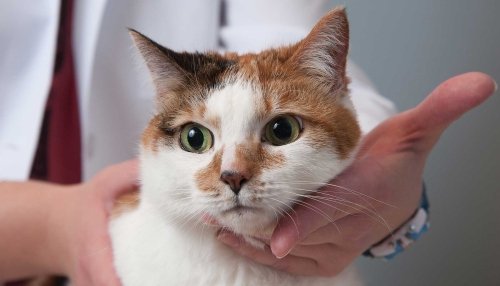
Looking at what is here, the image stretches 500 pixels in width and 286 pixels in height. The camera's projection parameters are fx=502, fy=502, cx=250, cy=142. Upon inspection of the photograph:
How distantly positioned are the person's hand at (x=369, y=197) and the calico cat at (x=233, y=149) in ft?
0.08

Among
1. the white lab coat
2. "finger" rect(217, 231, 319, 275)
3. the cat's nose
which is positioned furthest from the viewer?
the white lab coat

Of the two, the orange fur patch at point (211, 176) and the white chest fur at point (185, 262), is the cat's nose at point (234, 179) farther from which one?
the white chest fur at point (185, 262)

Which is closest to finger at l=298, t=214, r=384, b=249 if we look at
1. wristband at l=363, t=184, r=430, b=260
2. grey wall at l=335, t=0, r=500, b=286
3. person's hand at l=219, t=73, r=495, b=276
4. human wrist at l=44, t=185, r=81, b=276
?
person's hand at l=219, t=73, r=495, b=276

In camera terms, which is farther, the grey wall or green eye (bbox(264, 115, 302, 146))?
the grey wall

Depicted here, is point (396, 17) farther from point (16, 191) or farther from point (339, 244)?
point (16, 191)

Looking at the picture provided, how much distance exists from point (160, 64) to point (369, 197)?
336 millimetres

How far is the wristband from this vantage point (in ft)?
2.87

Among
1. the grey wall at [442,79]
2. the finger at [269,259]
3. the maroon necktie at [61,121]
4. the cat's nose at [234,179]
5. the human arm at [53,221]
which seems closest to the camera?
the cat's nose at [234,179]

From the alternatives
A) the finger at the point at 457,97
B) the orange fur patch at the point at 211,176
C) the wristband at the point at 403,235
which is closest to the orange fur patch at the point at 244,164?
the orange fur patch at the point at 211,176

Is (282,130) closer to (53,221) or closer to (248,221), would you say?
(248,221)

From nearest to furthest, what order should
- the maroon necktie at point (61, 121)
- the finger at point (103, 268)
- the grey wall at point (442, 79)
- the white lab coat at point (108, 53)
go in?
the finger at point (103, 268), the white lab coat at point (108, 53), the maroon necktie at point (61, 121), the grey wall at point (442, 79)

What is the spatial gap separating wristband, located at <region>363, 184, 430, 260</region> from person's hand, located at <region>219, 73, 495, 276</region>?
0.05 metres

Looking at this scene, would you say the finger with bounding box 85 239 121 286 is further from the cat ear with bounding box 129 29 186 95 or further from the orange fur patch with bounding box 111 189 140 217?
the cat ear with bounding box 129 29 186 95

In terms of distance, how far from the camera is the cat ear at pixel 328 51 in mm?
615
